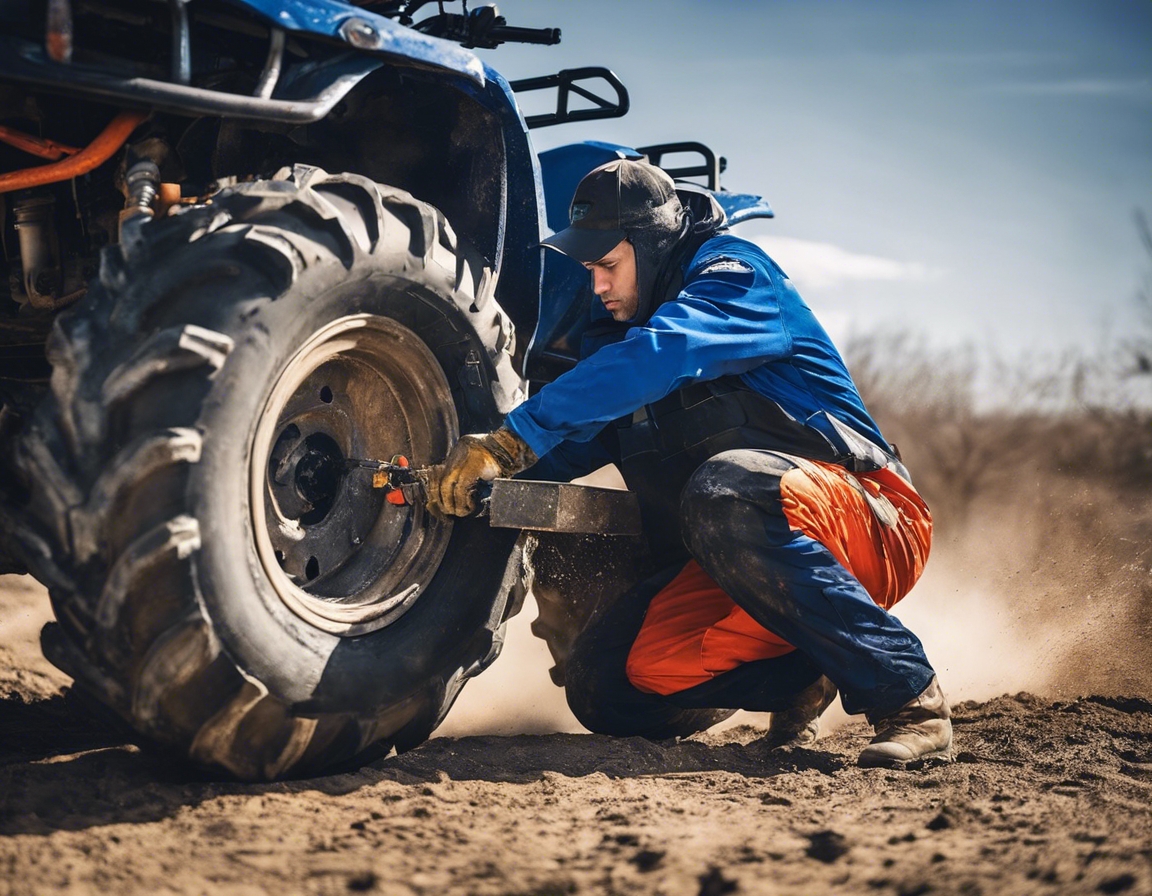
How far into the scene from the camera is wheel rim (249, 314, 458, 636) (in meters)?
2.75

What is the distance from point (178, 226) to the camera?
2281 mm

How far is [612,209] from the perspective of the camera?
3.47 meters

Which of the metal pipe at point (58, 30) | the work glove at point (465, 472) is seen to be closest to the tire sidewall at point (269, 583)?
the work glove at point (465, 472)

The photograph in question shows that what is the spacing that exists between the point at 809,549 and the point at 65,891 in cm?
190

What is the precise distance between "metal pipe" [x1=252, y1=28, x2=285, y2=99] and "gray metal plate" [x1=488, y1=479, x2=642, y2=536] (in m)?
1.01

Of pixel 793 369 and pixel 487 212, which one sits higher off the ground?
pixel 487 212

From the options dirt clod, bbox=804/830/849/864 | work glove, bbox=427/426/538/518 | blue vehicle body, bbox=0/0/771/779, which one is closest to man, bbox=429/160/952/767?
work glove, bbox=427/426/538/518

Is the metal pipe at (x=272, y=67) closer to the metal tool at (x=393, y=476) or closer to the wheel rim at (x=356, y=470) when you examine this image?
the wheel rim at (x=356, y=470)

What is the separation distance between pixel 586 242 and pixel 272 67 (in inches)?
49.8

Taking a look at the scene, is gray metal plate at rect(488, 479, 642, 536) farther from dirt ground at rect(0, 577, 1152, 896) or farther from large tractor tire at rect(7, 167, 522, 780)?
dirt ground at rect(0, 577, 1152, 896)

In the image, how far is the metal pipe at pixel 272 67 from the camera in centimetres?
235

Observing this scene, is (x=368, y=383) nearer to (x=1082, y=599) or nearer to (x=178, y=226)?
(x=178, y=226)

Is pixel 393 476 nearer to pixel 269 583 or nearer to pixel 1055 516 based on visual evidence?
pixel 269 583

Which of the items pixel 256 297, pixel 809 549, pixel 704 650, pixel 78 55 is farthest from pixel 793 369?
pixel 78 55
